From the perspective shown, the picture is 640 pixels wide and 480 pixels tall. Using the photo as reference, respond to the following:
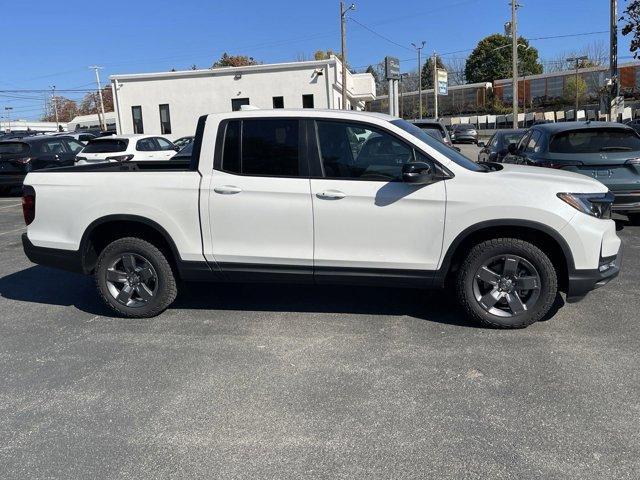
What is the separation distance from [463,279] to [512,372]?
0.98m

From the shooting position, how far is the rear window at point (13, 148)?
15234 millimetres

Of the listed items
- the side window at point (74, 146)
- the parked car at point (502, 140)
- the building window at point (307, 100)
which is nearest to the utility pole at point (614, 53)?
the parked car at point (502, 140)

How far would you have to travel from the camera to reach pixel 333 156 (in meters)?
4.89

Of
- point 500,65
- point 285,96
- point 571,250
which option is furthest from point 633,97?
point 571,250

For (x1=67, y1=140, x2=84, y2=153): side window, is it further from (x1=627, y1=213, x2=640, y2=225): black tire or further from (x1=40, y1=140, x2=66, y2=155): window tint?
(x1=627, y1=213, x2=640, y2=225): black tire

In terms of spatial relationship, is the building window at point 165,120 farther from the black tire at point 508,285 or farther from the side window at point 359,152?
the black tire at point 508,285

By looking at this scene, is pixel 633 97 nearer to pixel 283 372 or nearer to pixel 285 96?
pixel 285 96

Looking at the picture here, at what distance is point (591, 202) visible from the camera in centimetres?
469

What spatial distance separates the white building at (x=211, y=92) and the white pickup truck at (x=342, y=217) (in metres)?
25.3

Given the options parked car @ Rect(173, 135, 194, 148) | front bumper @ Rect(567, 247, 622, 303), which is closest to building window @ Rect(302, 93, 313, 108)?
parked car @ Rect(173, 135, 194, 148)

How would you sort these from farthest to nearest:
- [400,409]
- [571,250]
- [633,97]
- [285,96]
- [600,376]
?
[633,97], [285,96], [571,250], [600,376], [400,409]

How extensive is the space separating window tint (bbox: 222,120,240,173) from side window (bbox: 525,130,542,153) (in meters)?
5.48

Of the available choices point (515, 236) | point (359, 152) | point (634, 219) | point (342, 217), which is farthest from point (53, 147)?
point (515, 236)

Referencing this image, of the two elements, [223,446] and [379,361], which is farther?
[379,361]
